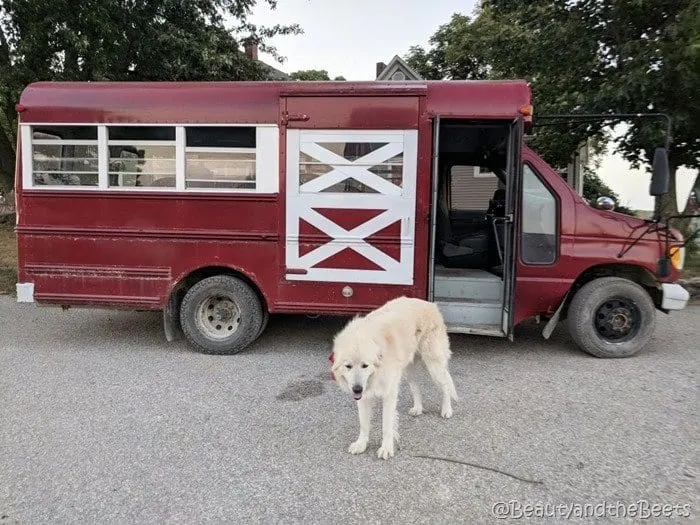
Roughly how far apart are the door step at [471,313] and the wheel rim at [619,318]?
42.5 inches

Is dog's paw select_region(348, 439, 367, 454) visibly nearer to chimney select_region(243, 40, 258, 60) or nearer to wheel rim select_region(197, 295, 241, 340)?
wheel rim select_region(197, 295, 241, 340)

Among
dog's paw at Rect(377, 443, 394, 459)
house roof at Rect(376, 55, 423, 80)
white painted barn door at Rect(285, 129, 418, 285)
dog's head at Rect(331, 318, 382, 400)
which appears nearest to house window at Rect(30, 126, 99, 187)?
white painted barn door at Rect(285, 129, 418, 285)

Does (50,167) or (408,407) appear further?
(50,167)

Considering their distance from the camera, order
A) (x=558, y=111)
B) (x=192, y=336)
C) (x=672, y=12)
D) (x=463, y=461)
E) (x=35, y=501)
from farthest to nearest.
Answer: (x=558, y=111) < (x=672, y=12) < (x=192, y=336) < (x=463, y=461) < (x=35, y=501)

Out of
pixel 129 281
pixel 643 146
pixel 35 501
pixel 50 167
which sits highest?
pixel 643 146

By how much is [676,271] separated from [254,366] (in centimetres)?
463

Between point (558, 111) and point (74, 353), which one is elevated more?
point (558, 111)

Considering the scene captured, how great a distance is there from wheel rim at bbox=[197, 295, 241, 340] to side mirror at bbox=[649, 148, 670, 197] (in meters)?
4.43

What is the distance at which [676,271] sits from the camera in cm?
543

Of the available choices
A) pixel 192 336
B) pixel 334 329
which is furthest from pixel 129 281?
pixel 334 329

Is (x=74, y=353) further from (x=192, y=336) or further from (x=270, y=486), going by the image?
(x=270, y=486)

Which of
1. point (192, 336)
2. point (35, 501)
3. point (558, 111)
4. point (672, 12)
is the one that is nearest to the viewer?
point (35, 501)

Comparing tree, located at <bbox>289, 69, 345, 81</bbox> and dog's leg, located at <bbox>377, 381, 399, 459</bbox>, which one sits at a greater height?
tree, located at <bbox>289, 69, 345, 81</bbox>

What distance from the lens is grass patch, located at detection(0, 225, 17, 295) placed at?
30.8ft
